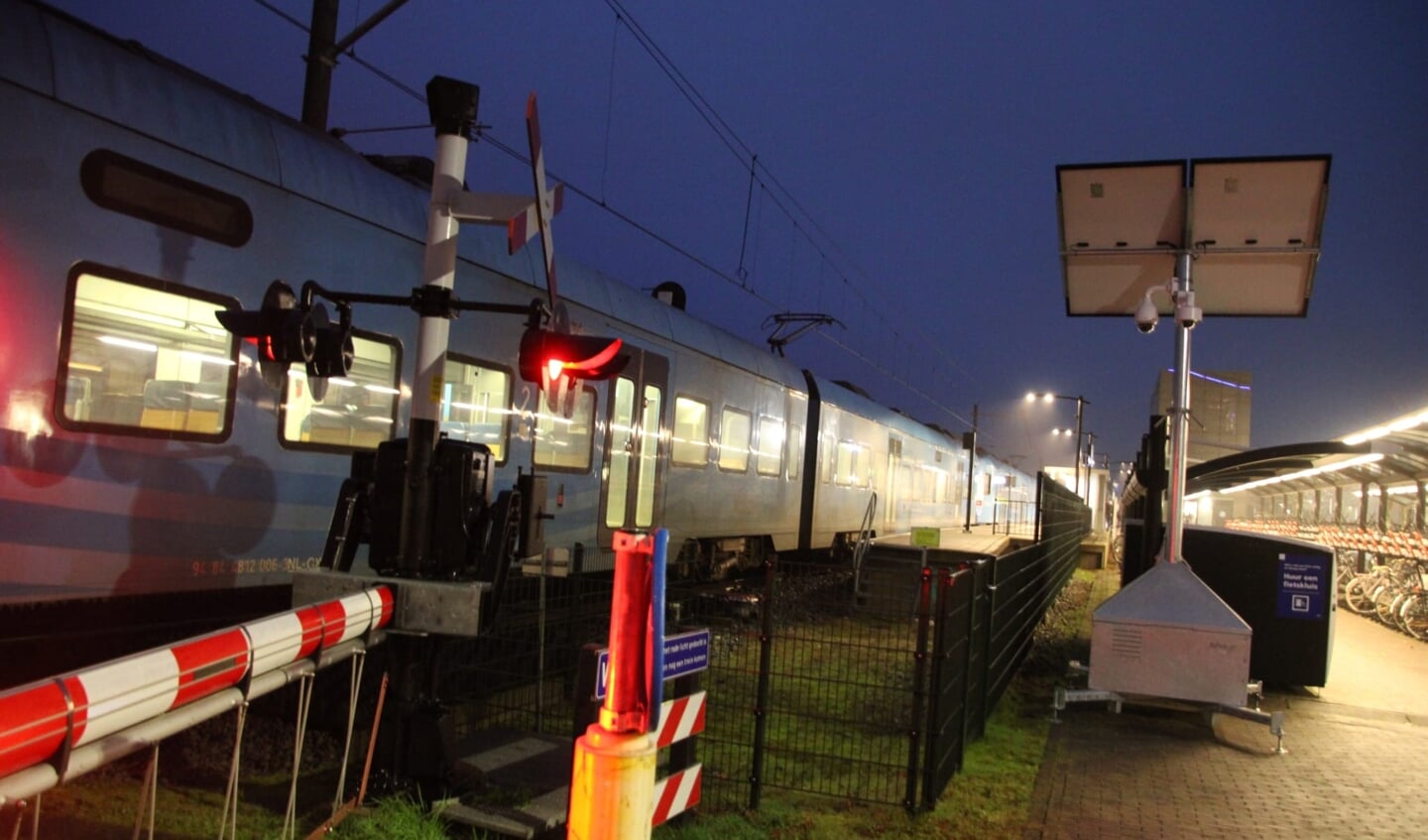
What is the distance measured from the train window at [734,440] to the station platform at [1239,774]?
5.25 m

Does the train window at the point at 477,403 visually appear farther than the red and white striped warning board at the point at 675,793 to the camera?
Yes

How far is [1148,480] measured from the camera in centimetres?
1005

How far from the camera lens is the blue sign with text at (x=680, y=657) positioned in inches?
176

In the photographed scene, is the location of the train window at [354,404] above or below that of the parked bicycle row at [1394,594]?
above

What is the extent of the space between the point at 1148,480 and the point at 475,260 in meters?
6.80

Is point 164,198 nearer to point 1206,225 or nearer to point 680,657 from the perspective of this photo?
point 680,657

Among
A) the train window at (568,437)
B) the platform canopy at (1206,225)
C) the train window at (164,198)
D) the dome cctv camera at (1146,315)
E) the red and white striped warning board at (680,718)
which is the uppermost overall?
the platform canopy at (1206,225)

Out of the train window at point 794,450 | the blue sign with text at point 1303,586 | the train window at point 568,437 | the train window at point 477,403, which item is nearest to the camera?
the train window at point 477,403

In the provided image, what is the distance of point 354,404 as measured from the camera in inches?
260

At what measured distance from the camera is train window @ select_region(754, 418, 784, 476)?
46.0ft

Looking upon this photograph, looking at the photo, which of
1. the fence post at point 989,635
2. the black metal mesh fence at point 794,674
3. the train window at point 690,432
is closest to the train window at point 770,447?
the train window at point 690,432

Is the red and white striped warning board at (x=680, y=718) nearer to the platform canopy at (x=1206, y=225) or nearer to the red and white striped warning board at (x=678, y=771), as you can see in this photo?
the red and white striped warning board at (x=678, y=771)

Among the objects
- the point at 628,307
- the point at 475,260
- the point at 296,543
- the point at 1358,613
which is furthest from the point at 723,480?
the point at 1358,613

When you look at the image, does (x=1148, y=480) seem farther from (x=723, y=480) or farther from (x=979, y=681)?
(x=723, y=480)
